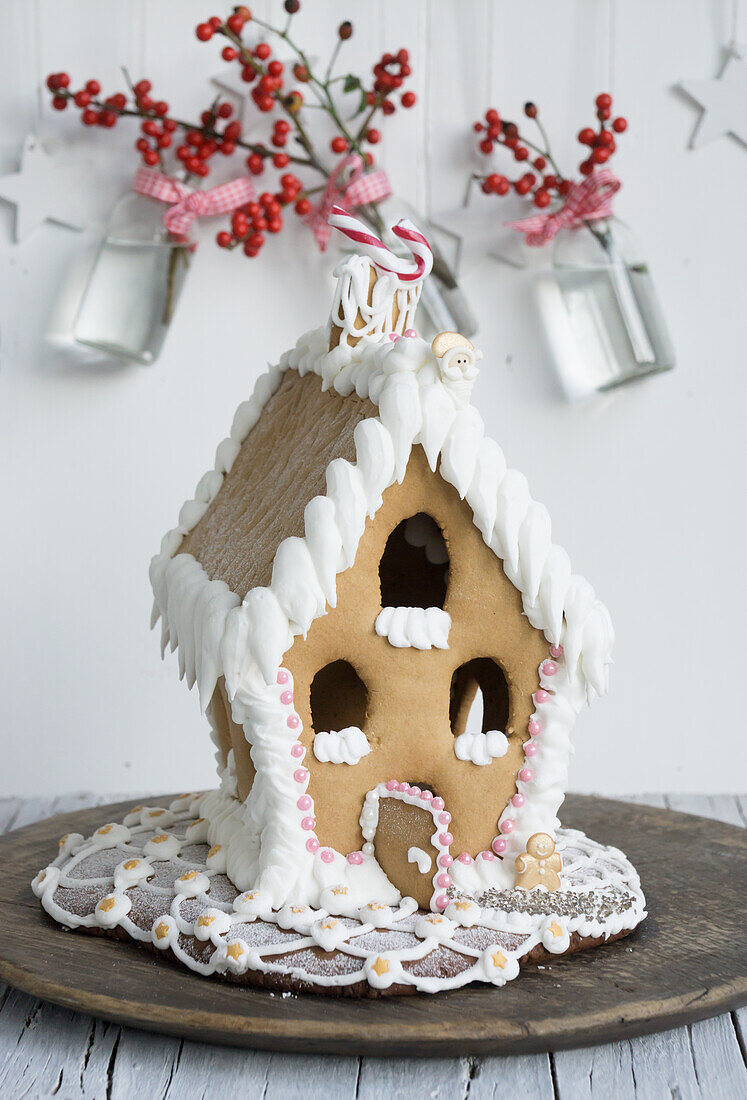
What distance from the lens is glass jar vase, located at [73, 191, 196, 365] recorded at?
2.21 meters

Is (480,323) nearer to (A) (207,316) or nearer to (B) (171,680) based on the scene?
(A) (207,316)

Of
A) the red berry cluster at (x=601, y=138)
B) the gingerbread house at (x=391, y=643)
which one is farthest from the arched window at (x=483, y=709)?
the red berry cluster at (x=601, y=138)

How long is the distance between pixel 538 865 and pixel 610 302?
3.98ft

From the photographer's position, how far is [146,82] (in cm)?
A: 216

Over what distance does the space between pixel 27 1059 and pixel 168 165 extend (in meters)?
1.62

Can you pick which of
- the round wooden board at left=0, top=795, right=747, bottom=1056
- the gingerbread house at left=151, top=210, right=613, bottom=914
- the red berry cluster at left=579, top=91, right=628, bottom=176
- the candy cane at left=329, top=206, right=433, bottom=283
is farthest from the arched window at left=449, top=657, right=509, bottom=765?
the red berry cluster at left=579, top=91, right=628, bottom=176

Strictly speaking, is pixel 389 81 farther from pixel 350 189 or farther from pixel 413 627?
pixel 413 627

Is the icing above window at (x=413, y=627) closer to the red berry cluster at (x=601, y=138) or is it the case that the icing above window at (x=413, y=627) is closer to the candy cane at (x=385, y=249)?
Answer: the candy cane at (x=385, y=249)

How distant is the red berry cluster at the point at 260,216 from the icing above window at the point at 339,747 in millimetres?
1130

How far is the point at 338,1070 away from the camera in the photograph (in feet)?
3.88

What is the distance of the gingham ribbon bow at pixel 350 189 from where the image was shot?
84.9 inches

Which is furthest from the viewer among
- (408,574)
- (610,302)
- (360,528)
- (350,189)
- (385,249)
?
(610,302)

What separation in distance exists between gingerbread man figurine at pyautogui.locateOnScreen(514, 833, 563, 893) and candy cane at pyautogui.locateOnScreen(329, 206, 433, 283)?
69cm

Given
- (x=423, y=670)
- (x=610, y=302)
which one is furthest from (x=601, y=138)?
(x=423, y=670)
